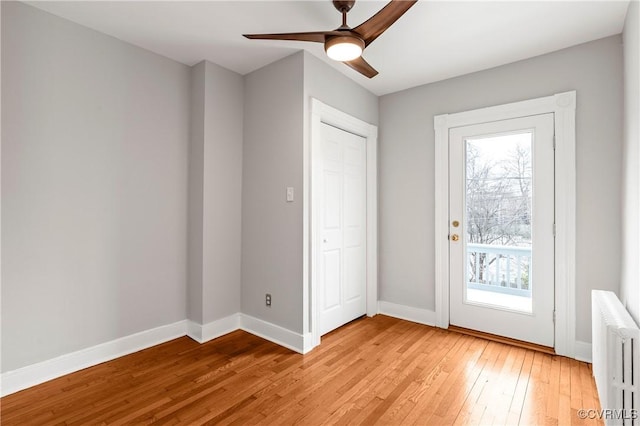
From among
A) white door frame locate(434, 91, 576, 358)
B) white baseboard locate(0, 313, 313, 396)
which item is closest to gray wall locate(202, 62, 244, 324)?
white baseboard locate(0, 313, 313, 396)

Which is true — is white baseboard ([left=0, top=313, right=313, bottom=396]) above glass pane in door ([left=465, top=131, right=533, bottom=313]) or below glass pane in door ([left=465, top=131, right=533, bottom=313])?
below

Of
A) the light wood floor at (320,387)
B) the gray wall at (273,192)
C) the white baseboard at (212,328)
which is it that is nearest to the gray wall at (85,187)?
the white baseboard at (212,328)

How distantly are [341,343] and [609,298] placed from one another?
1954 millimetres

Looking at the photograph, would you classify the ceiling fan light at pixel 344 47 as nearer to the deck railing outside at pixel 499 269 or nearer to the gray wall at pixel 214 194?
the gray wall at pixel 214 194

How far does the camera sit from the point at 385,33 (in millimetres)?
2461

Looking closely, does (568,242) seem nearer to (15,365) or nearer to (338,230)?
(338,230)

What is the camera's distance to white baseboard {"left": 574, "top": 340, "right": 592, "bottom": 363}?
2.55 m

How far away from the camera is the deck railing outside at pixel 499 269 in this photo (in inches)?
113

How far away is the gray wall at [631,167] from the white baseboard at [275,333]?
220 centimetres

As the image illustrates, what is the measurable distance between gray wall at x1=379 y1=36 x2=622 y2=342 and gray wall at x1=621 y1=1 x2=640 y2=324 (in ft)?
0.54

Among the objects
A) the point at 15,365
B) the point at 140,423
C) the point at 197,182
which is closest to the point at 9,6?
the point at 197,182

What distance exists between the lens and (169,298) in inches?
116

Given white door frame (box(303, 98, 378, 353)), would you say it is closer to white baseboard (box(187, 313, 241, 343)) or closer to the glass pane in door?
white baseboard (box(187, 313, 241, 343))

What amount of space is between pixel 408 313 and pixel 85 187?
3.22m
